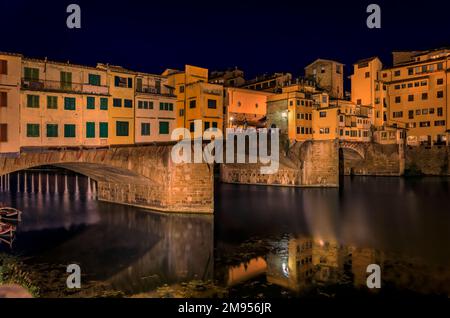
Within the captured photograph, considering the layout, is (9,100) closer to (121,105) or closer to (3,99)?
(3,99)

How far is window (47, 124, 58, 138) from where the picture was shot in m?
30.1

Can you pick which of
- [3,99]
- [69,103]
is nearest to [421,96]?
[69,103]

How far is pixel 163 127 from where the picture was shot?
41.8 metres

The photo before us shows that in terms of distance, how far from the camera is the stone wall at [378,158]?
69.7 meters

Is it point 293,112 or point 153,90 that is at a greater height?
point 153,90

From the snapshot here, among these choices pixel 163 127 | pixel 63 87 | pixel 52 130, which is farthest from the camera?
pixel 163 127

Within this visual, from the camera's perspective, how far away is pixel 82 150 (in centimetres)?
2994

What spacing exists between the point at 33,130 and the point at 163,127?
15.3 m

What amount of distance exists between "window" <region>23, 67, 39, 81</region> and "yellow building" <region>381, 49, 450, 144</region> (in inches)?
2641

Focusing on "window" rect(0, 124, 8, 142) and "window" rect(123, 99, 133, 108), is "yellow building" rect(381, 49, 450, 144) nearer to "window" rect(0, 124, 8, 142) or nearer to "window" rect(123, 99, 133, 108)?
"window" rect(123, 99, 133, 108)

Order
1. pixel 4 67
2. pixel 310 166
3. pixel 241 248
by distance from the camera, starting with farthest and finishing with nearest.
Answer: pixel 310 166
pixel 4 67
pixel 241 248

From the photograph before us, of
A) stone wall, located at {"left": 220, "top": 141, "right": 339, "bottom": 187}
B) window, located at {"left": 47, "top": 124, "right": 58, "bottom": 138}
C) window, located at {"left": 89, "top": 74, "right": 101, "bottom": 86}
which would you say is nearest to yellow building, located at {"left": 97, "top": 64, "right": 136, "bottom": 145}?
window, located at {"left": 89, "top": 74, "right": 101, "bottom": 86}
